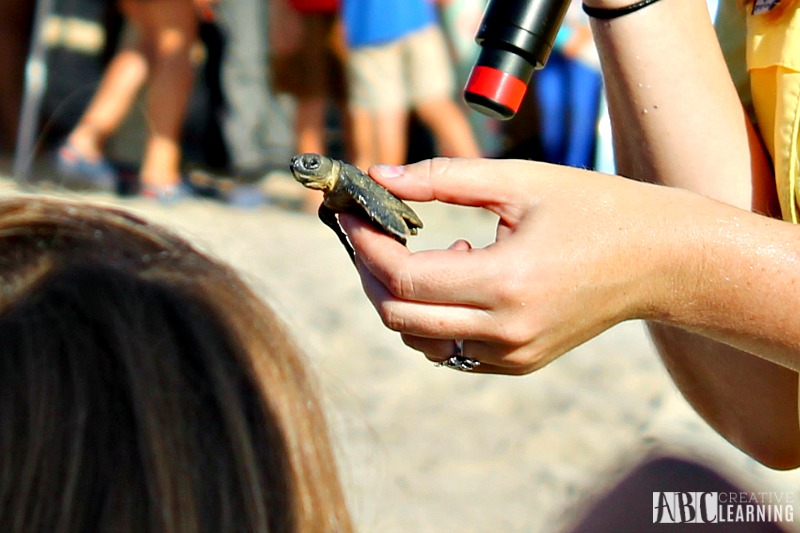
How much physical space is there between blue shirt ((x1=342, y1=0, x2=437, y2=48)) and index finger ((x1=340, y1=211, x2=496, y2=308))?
3.18 meters

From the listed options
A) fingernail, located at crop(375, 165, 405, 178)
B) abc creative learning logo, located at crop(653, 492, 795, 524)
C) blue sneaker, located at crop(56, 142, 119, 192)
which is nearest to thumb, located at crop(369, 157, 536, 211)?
fingernail, located at crop(375, 165, 405, 178)

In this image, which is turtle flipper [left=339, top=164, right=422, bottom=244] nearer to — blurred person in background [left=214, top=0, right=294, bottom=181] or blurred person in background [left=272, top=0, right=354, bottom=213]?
blurred person in background [left=272, top=0, right=354, bottom=213]

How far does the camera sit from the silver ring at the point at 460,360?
2.48 feet

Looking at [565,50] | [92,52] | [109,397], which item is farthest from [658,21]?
[92,52]

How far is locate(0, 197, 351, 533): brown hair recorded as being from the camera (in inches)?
22.1

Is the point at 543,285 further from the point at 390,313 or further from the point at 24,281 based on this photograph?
the point at 24,281

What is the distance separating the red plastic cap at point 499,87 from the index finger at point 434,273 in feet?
0.48

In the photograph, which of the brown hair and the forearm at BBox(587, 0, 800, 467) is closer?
the brown hair

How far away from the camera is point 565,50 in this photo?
3.93 m

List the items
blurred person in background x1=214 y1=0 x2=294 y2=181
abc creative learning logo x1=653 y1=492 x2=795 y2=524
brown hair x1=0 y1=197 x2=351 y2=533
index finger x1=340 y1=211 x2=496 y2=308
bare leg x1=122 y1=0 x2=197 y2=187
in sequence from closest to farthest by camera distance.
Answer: brown hair x1=0 y1=197 x2=351 y2=533 → index finger x1=340 y1=211 x2=496 y2=308 → abc creative learning logo x1=653 y1=492 x2=795 y2=524 → bare leg x1=122 y1=0 x2=197 y2=187 → blurred person in background x1=214 y1=0 x2=294 y2=181

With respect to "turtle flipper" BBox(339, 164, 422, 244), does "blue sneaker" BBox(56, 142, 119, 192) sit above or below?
below

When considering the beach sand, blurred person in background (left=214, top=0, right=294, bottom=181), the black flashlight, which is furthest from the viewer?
blurred person in background (left=214, top=0, right=294, bottom=181)

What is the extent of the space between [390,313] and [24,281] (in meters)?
0.27

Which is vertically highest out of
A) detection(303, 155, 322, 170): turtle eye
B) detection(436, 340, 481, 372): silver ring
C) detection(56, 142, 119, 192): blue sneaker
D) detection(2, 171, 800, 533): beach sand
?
detection(303, 155, 322, 170): turtle eye
